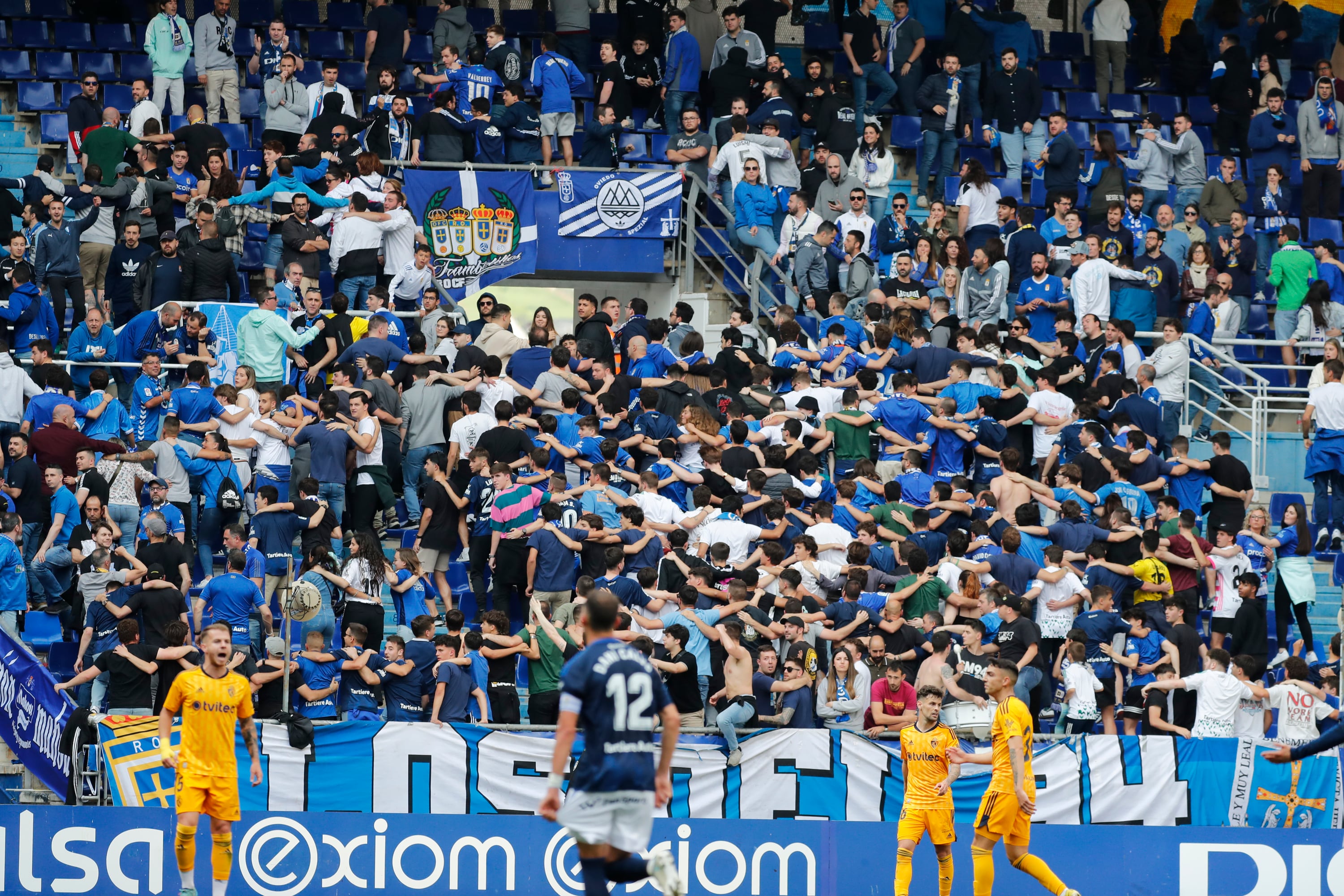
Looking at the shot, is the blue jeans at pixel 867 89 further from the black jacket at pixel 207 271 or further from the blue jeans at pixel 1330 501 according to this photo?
the black jacket at pixel 207 271

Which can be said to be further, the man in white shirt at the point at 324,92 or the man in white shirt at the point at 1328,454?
the man in white shirt at the point at 324,92

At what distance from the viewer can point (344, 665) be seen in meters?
15.1

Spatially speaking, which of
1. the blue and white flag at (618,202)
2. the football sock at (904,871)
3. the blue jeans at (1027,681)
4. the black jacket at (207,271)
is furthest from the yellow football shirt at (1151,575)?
the black jacket at (207,271)

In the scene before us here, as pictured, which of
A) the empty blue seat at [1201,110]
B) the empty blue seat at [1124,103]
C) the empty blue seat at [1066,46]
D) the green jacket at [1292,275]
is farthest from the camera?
the empty blue seat at [1066,46]

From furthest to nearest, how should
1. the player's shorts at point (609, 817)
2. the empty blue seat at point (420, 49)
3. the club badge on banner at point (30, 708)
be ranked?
the empty blue seat at point (420, 49) < the club badge on banner at point (30, 708) < the player's shorts at point (609, 817)

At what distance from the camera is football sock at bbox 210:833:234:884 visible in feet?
39.2

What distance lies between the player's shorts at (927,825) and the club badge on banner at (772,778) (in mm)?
1667

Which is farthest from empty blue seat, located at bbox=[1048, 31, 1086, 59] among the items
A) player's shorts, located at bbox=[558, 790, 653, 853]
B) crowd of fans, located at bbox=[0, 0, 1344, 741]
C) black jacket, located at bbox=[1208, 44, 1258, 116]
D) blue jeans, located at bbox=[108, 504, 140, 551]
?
player's shorts, located at bbox=[558, 790, 653, 853]

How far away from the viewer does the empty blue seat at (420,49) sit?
24656 mm

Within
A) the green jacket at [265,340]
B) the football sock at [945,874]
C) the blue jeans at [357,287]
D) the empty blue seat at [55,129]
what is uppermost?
the empty blue seat at [55,129]

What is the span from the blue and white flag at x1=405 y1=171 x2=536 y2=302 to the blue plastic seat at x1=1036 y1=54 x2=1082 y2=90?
843 centimetres

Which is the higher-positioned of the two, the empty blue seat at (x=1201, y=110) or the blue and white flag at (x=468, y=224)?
the empty blue seat at (x=1201, y=110)

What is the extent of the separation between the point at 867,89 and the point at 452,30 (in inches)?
207

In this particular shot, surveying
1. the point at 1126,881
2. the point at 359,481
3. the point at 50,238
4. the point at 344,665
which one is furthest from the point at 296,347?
the point at 1126,881
